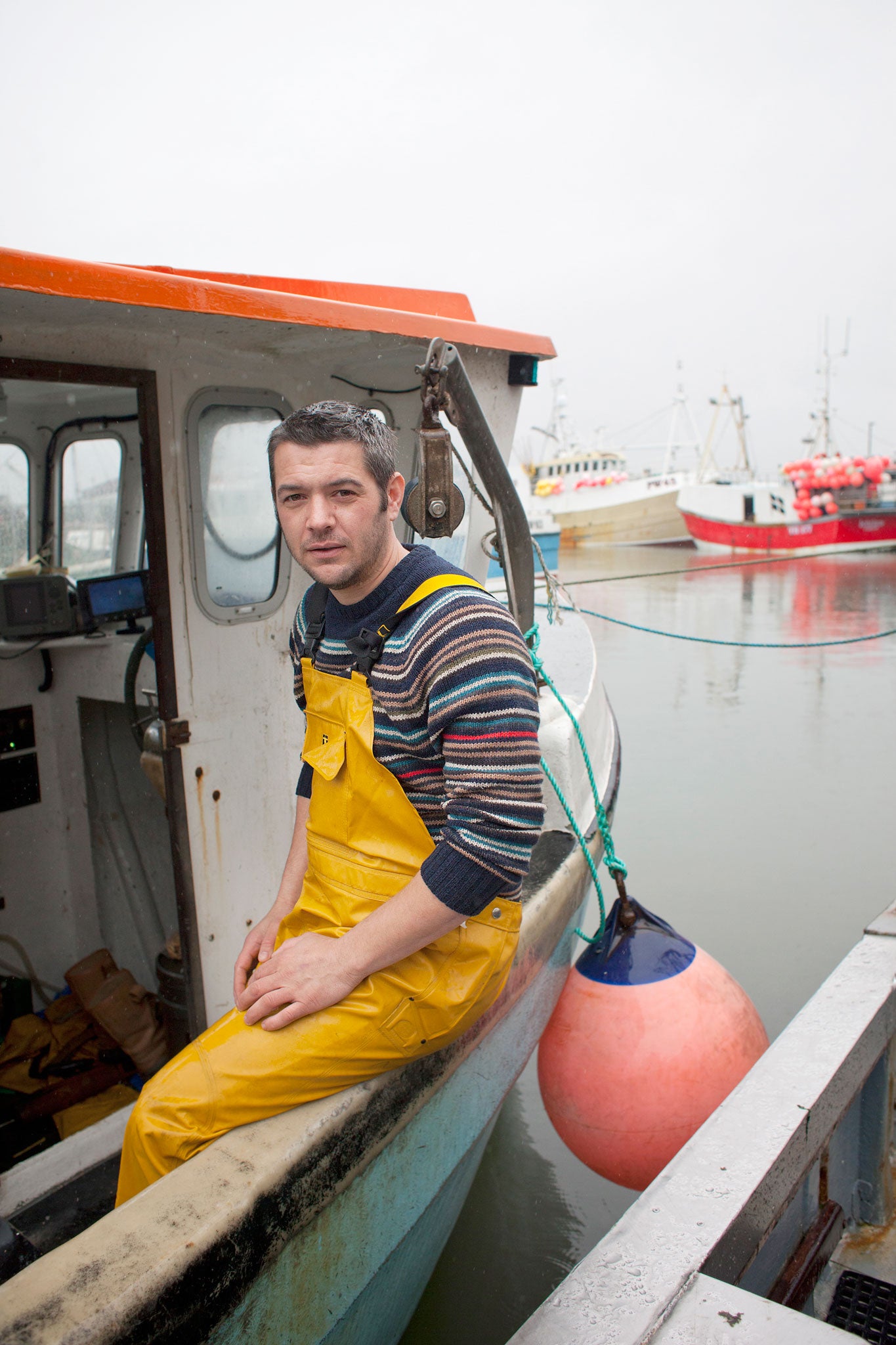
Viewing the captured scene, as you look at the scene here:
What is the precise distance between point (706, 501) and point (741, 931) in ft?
103

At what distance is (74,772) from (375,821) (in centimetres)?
281

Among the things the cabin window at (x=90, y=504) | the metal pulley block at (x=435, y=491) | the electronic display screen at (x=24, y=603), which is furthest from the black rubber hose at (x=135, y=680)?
the metal pulley block at (x=435, y=491)

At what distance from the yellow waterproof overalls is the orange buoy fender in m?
1.09

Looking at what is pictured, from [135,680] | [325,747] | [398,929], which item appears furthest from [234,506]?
[398,929]

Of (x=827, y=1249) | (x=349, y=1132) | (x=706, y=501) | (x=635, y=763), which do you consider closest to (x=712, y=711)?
(x=635, y=763)

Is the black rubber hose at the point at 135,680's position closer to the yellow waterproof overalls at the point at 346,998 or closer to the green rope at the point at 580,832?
the green rope at the point at 580,832

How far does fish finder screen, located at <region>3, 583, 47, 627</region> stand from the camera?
3512 millimetres

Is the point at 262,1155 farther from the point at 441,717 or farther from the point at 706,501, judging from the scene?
the point at 706,501

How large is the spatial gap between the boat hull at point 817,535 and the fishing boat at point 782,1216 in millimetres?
26790

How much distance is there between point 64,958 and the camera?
3.96 metres

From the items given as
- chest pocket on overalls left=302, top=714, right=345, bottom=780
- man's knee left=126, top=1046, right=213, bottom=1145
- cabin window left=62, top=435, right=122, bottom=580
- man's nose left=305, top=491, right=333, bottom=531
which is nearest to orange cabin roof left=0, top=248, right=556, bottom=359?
man's nose left=305, top=491, right=333, bottom=531

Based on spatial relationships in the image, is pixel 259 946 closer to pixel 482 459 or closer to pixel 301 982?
pixel 301 982

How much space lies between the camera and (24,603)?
352cm

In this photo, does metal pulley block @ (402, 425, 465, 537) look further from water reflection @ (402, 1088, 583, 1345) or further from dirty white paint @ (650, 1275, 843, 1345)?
water reflection @ (402, 1088, 583, 1345)
